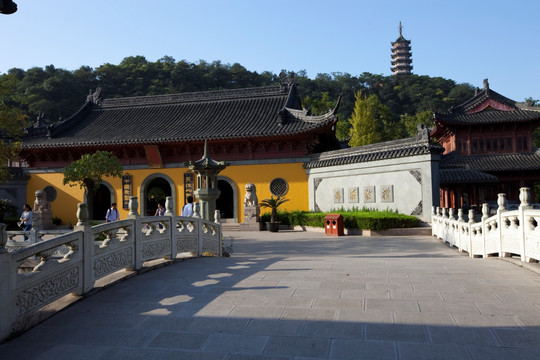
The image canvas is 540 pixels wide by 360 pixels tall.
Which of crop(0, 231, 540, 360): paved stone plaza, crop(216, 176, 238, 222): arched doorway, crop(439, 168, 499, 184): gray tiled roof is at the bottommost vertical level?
crop(0, 231, 540, 360): paved stone plaza

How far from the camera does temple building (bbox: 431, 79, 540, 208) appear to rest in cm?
1986

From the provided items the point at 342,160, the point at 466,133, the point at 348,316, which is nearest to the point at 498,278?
the point at 348,316

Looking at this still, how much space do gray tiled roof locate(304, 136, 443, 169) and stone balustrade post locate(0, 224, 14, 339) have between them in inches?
549

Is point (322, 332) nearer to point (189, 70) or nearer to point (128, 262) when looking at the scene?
point (128, 262)

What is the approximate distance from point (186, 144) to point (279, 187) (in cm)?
505

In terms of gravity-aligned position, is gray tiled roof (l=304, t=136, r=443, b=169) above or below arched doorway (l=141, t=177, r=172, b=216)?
above

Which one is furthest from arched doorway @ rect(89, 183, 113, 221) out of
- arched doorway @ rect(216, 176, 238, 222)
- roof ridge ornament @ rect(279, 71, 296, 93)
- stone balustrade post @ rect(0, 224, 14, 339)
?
stone balustrade post @ rect(0, 224, 14, 339)

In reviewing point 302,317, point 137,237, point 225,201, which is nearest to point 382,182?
point 225,201

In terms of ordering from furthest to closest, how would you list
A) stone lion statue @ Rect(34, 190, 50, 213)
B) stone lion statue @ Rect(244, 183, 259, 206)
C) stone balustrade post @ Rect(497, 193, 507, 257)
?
stone lion statue @ Rect(34, 190, 50, 213)
stone lion statue @ Rect(244, 183, 259, 206)
stone balustrade post @ Rect(497, 193, 507, 257)

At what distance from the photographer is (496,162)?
20328mm

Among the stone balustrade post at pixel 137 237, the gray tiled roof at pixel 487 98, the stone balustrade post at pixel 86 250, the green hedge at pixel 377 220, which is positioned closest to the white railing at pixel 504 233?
the green hedge at pixel 377 220

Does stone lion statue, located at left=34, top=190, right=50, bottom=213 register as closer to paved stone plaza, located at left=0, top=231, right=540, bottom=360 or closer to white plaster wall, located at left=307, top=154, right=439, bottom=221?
white plaster wall, located at left=307, top=154, right=439, bottom=221

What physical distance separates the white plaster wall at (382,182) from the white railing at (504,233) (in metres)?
5.01

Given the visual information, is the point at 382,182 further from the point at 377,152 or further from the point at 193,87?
the point at 193,87
